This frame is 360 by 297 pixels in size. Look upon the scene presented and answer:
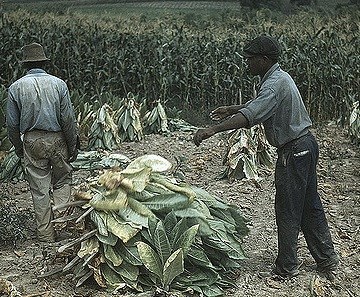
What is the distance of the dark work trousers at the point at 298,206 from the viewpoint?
14.4 ft

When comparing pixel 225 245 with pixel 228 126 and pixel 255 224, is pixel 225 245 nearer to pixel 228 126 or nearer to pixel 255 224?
pixel 228 126

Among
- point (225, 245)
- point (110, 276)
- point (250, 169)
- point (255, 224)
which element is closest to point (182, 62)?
point (250, 169)

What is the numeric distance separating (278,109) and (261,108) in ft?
0.66

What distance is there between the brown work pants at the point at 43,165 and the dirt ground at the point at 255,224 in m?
0.22

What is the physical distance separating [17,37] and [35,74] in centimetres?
791

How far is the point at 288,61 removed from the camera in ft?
38.9

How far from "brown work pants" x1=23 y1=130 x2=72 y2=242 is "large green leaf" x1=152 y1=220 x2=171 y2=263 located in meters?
1.60

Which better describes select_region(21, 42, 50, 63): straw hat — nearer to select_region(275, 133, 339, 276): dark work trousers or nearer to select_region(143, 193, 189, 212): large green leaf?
select_region(143, 193, 189, 212): large green leaf

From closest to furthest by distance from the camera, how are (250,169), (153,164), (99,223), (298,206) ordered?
(99,223), (298,206), (153,164), (250,169)

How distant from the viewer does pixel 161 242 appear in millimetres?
4031

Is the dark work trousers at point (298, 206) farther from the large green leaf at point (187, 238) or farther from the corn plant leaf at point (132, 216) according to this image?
the corn plant leaf at point (132, 216)

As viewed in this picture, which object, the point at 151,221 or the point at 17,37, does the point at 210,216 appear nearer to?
the point at 151,221

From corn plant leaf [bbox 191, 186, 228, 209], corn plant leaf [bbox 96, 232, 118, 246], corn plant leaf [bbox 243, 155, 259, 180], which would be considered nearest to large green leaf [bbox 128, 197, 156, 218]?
corn plant leaf [bbox 96, 232, 118, 246]

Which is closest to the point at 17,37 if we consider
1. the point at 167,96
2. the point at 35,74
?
the point at 167,96
